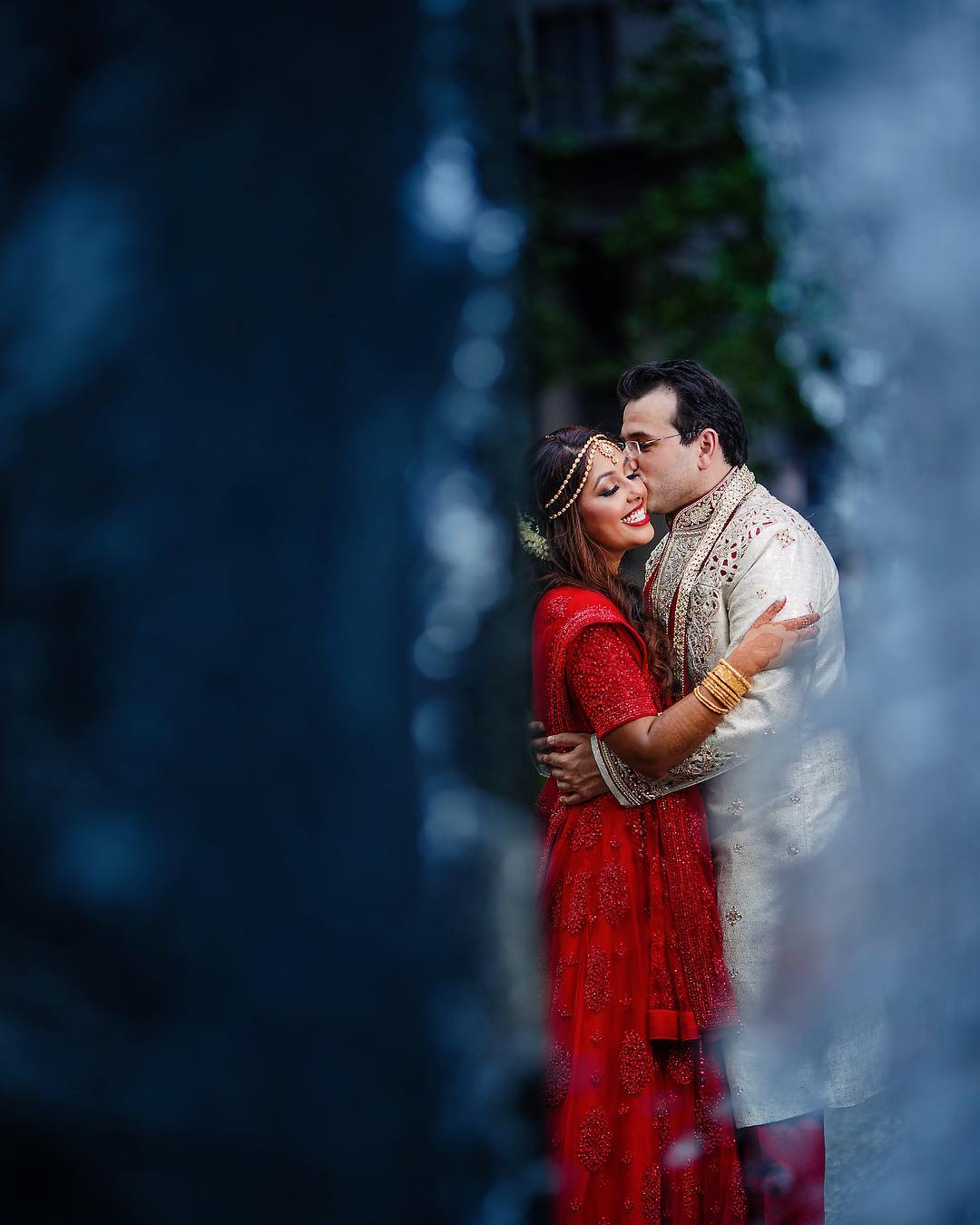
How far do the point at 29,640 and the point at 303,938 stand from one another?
30cm

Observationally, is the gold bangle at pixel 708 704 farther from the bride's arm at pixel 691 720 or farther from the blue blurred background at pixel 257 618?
the blue blurred background at pixel 257 618

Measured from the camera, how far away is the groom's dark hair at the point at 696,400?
1570 mm

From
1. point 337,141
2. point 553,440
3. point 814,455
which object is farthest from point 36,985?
point 814,455

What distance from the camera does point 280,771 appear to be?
2.90 ft

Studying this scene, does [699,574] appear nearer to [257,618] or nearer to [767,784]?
[767,784]

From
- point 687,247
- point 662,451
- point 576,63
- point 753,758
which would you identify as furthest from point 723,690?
point 576,63

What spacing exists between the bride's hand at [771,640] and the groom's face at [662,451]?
0.23 meters

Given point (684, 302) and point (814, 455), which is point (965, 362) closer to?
point (814, 455)

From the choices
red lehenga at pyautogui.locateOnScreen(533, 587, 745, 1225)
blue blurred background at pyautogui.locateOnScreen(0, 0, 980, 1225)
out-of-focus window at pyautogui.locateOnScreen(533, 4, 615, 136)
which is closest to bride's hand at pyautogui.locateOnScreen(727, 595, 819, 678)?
red lehenga at pyautogui.locateOnScreen(533, 587, 745, 1225)

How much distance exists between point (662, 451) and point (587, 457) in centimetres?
11

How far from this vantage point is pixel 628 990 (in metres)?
1.50

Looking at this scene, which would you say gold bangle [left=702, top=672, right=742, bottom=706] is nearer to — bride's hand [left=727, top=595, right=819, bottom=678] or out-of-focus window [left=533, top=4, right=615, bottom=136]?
bride's hand [left=727, top=595, right=819, bottom=678]

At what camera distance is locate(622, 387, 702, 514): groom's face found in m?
1.58

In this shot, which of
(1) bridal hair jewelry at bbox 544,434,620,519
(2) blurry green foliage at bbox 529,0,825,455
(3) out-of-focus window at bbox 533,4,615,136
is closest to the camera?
(1) bridal hair jewelry at bbox 544,434,620,519
